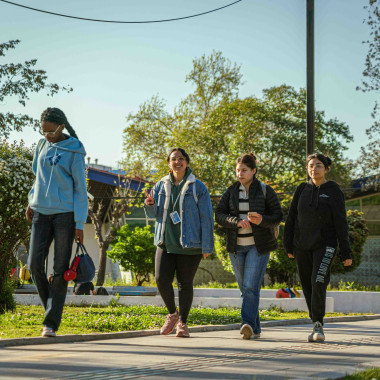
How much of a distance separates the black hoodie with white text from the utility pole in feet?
20.2

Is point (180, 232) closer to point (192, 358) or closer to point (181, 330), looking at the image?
point (181, 330)

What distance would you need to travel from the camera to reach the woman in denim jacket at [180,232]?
771cm

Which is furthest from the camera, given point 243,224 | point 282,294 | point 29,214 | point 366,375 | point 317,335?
point 282,294

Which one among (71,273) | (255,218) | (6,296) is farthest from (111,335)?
(6,296)

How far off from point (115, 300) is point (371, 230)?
1853cm

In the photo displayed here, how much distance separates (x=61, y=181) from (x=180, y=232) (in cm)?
148

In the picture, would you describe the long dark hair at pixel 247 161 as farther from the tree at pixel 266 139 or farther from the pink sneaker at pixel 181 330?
the tree at pixel 266 139

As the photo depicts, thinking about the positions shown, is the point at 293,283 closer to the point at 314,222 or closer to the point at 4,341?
the point at 314,222

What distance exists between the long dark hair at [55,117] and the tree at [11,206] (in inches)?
109

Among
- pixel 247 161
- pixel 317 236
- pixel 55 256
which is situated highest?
pixel 247 161

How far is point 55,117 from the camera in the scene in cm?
709

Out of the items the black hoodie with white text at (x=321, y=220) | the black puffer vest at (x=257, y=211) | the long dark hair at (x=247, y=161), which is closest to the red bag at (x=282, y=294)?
the black hoodie with white text at (x=321, y=220)

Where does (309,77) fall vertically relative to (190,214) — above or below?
above

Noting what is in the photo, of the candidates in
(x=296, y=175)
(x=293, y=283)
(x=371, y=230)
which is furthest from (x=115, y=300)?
(x=296, y=175)
